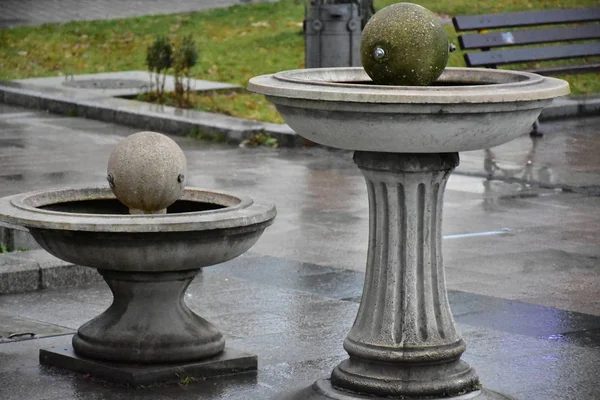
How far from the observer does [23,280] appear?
8.21m

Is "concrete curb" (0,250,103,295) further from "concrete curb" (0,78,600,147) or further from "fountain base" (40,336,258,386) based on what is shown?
"concrete curb" (0,78,600,147)

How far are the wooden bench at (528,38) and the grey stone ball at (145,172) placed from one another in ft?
30.7

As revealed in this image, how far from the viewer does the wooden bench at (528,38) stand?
53.2ft

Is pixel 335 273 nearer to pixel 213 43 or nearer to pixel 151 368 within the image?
pixel 151 368

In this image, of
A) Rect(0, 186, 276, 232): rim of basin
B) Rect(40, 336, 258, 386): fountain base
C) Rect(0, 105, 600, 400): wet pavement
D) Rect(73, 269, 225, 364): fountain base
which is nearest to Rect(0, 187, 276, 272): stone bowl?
Rect(0, 186, 276, 232): rim of basin

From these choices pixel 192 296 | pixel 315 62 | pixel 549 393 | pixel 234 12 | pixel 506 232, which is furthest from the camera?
pixel 234 12

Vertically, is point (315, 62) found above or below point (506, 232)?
above

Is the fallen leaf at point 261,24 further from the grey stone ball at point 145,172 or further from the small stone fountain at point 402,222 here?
the small stone fountain at point 402,222

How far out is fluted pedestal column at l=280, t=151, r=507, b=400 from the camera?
5.70 meters

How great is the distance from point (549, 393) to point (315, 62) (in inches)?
379

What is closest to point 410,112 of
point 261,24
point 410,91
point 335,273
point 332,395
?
point 410,91

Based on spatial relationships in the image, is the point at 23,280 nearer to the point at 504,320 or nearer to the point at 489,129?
the point at 504,320

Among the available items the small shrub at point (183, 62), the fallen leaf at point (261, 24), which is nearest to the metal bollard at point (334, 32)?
the small shrub at point (183, 62)

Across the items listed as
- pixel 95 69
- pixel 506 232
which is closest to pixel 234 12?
pixel 95 69
